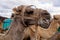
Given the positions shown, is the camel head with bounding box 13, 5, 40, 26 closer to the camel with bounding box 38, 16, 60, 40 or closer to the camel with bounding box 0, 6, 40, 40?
the camel with bounding box 0, 6, 40, 40

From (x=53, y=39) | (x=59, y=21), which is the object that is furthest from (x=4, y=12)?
(x=53, y=39)

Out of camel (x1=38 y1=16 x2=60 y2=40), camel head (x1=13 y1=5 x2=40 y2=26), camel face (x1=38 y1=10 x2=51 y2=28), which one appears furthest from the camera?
camel (x1=38 y1=16 x2=60 y2=40)

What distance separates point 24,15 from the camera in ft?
6.19

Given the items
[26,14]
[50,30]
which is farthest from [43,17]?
[50,30]

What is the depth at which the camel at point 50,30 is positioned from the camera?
132 inches

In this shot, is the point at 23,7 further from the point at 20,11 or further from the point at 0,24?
the point at 0,24

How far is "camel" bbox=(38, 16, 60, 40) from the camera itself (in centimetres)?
335

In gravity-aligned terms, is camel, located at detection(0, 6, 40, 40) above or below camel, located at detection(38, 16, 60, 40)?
above

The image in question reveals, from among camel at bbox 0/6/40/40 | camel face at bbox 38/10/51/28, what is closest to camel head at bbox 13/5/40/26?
camel at bbox 0/6/40/40

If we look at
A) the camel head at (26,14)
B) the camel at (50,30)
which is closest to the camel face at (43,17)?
the camel head at (26,14)

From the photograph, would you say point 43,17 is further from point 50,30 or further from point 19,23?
point 50,30

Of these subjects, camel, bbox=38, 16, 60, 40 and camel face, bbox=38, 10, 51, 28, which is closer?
camel face, bbox=38, 10, 51, 28

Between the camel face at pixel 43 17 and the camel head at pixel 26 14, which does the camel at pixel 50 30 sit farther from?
the camel head at pixel 26 14

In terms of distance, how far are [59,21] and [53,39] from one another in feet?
4.63
